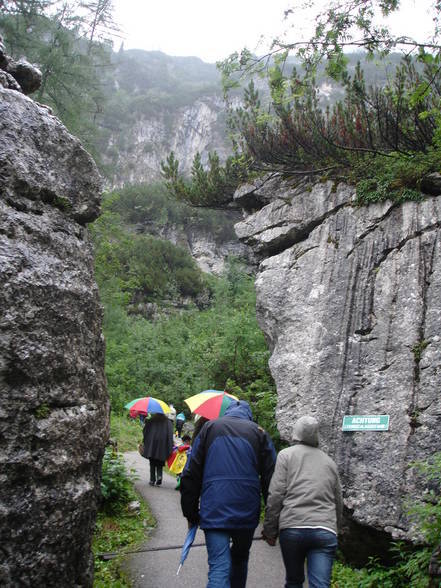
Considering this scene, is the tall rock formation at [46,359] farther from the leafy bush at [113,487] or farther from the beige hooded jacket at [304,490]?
the leafy bush at [113,487]

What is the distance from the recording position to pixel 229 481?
3340 millimetres

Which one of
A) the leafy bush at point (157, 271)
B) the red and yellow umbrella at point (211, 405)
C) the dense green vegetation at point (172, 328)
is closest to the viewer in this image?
the red and yellow umbrella at point (211, 405)

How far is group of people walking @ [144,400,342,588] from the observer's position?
329 cm

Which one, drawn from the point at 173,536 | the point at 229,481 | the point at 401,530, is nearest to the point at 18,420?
the point at 229,481

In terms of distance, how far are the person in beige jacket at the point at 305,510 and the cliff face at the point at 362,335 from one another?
2234 millimetres

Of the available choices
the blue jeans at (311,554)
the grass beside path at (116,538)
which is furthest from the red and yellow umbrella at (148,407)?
the blue jeans at (311,554)

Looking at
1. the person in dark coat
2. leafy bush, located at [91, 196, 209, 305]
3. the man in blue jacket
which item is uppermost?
leafy bush, located at [91, 196, 209, 305]

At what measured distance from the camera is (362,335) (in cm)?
694

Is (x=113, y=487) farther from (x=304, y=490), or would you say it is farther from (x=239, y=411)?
(x=304, y=490)

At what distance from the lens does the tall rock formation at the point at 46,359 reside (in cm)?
309

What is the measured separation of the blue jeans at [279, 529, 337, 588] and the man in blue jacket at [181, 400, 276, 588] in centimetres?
30

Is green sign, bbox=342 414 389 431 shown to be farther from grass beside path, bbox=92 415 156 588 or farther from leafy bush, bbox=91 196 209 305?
leafy bush, bbox=91 196 209 305

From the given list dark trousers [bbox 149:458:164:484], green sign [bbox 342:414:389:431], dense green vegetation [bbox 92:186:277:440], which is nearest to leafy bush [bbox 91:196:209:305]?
dense green vegetation [bbox 92:186:277:440]

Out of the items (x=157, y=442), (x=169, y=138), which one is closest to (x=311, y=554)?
(x=157, y=442)
